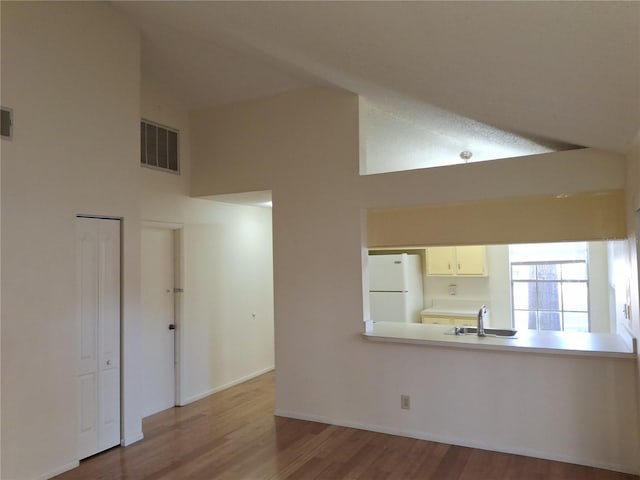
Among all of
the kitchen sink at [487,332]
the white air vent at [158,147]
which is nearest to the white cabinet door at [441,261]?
the kitchen sink at [487,332]

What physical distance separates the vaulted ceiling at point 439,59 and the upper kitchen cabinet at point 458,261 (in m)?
2.22

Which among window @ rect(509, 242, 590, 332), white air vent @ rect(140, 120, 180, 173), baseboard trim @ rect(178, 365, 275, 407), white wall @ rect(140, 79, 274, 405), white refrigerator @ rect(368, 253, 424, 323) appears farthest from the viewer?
white refrigerator @ rect(368, 253, 424, 323)

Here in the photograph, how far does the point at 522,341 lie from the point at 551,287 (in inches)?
115

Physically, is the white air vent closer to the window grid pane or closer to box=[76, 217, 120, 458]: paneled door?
box=[76, 217, 120, 458]: paneled door

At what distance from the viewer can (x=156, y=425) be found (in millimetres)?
4355

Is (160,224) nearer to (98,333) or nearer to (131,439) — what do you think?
(98,333)

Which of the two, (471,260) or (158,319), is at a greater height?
(471,260)

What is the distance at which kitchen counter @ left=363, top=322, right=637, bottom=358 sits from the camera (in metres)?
3.35

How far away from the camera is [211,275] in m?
5.38

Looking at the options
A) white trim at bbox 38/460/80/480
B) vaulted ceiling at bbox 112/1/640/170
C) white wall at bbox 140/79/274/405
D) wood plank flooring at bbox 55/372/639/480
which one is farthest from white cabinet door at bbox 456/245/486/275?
white trim at bbox 38/460/80/480

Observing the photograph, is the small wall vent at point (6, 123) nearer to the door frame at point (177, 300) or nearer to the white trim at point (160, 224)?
the white trim at point (160, 224)

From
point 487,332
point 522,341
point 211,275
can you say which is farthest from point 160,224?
point 522,341

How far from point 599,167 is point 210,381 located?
14.7 feet

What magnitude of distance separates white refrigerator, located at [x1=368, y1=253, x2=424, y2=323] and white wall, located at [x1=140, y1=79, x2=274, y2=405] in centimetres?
155
